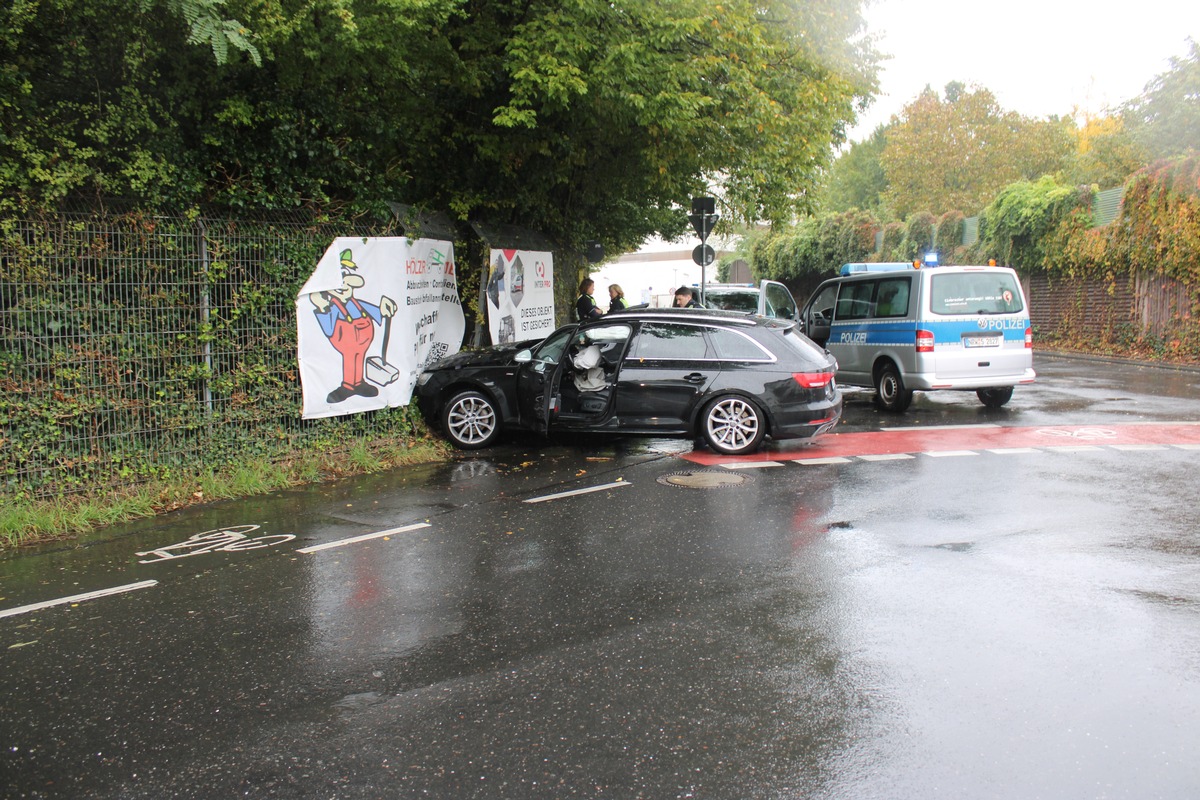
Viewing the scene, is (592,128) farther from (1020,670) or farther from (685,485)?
(1020,670)

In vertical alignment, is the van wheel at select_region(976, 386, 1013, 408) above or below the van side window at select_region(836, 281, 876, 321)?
below

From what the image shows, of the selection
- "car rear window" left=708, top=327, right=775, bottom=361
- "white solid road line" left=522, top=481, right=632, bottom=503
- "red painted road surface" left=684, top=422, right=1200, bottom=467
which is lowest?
"white solid road line" left=522, top=481, right=632, bottom=503

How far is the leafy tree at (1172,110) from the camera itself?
1612 inches

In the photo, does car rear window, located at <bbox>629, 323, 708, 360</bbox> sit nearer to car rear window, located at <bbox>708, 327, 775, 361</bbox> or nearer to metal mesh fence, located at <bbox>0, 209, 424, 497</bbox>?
car rear window, located at <bbox>708, 327, 775, 361</bbox>

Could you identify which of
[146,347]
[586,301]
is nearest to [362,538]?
[146,347]

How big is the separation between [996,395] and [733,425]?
5.70 m

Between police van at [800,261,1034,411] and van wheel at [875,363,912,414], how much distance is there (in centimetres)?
1

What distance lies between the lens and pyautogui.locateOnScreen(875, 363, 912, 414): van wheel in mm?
13805

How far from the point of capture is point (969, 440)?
1112 centimetres

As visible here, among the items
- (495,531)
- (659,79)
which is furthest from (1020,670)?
(659,79)

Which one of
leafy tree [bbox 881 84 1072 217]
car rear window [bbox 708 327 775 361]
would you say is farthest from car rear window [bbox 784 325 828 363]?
leafy tree [bbox 881 84 1072 217]

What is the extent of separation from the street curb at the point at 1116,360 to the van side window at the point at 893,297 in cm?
999

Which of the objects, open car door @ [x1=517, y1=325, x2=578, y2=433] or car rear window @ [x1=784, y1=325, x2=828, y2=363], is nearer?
car rear window @ [x1=784, y1=325, x2=828, y2=363]

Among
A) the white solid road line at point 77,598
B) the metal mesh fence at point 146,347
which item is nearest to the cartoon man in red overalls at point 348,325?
the metal mesh fence at point 146,347
